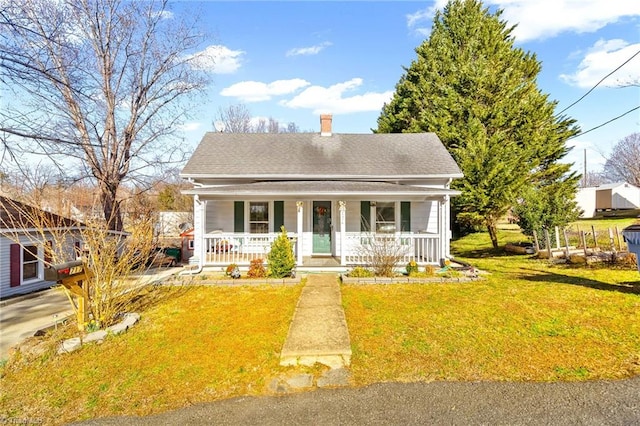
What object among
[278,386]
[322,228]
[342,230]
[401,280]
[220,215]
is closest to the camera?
[278,386]

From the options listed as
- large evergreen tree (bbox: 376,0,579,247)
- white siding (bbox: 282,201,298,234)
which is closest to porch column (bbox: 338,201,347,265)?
white siding (bbox: 282,201,298,234)

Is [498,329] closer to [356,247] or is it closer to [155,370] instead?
[356,247]

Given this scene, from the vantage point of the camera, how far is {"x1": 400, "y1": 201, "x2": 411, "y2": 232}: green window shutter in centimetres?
1268

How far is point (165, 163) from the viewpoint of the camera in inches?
710

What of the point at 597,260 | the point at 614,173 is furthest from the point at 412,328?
the point at 614,173

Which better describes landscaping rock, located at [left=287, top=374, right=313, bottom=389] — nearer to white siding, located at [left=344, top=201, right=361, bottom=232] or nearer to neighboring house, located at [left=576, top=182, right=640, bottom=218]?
white siding, located at [left=344, top=201, right=361, bottom=232]

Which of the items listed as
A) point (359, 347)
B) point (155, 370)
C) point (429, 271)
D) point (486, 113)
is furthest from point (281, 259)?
point (486, 113)

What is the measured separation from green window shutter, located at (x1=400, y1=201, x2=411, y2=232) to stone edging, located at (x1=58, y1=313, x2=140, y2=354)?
9.62 m

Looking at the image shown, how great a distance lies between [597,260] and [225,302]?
13169 mm

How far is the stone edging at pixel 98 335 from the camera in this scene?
513 centimetres

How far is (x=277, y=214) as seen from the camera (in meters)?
12.6

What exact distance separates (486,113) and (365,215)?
35.9ft

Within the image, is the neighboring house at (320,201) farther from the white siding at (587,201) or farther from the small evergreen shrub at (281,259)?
the white siding at (587,201)

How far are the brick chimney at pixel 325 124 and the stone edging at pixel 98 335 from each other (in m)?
12.1
